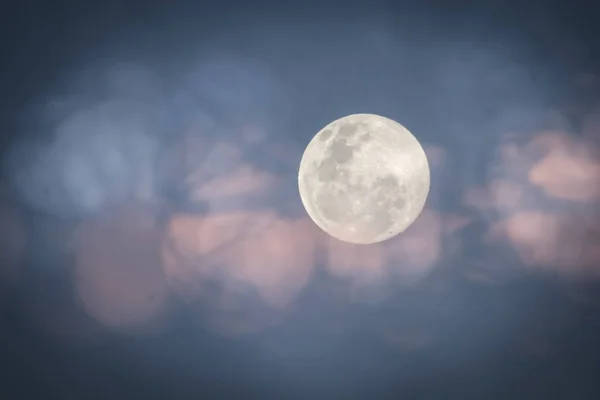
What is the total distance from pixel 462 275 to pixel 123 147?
1.62 metres

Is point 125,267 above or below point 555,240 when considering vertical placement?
below

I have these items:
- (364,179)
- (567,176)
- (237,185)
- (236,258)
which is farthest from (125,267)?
(567,176)

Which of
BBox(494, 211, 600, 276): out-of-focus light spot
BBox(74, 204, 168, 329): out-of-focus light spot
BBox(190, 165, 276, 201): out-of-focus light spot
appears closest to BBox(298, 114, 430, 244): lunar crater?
BBox(190, 165, 276, 201): out-of-focus light spot

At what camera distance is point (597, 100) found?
8.20 ft

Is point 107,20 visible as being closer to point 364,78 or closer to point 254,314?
point 364,78

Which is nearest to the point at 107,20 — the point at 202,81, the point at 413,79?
the point at 202,81

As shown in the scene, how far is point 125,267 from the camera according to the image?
242 cm

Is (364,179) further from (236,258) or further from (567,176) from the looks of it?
(567,176)

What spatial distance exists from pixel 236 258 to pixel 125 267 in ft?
1.63

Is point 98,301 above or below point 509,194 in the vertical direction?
below

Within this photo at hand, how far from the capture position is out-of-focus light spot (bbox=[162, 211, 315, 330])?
7.89ft

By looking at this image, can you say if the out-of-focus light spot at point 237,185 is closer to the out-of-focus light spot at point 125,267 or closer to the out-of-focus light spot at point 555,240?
the out-of-focus light spot at point 125,267

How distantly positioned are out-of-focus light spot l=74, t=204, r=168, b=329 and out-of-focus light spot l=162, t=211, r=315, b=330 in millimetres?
74

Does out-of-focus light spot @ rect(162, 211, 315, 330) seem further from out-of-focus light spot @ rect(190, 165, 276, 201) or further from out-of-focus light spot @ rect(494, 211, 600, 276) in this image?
out-of-focus light spot @ rect(494, 211, 600, 276)
